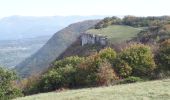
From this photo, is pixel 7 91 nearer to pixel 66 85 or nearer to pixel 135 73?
pixel 66 85

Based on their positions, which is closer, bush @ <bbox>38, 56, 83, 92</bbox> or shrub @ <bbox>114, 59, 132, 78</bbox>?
bush @ <bbox>38, 56, 83, 92</bbox>

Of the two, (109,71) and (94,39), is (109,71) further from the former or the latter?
(94,39)

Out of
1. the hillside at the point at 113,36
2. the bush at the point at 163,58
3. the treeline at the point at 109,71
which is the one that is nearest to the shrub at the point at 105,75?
the treeline at the point at 109,71

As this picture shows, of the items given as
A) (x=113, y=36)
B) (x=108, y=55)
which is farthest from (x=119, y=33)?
(x=108, y=55)

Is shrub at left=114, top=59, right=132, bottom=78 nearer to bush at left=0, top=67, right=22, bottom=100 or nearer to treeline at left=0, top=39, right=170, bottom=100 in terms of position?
treeline at left=0, top=39, right=170, bottom=100

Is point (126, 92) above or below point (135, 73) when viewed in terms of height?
above

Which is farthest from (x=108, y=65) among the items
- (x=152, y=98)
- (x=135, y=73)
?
(x=152, y=98)

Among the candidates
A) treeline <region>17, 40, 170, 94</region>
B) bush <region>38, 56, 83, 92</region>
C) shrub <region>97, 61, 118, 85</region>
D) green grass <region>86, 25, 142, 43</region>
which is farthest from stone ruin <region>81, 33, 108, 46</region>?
shrub <region>97, 61, 118, 85</region>

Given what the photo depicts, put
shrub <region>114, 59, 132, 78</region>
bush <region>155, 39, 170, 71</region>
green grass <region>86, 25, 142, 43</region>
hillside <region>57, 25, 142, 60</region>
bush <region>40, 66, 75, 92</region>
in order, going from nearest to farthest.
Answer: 1. bush <region>40, 66, 75, 92</region>
2. shrub <region>114, 59, 132, 78</region>
3. bush <region>155, 39, 170, 71</region>
4. hillside <region>57, 25, 142, 60</region>
5. green grass <region>86, 25, 142, 43</region>

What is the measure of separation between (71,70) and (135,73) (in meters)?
9.45

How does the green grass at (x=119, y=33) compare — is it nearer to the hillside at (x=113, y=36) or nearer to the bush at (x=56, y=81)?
the hillside at (x=113, y=36)

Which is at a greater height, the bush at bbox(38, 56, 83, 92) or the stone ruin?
the bush at bbox(38, 56, 83, 92)

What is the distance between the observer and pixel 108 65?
211 feet

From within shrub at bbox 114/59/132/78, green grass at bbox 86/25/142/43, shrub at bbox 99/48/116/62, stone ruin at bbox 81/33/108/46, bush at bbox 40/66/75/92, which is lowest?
stone ruin at bbox 81/33/108/46
